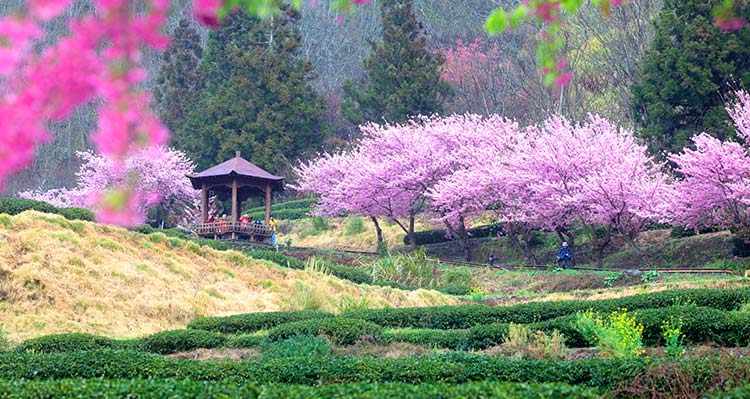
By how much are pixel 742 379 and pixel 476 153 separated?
2774cm

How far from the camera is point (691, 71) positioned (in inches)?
1310

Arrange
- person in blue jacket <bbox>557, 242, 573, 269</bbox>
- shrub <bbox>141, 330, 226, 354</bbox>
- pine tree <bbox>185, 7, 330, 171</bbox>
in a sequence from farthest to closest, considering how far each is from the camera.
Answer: pine tree <bbox>185, 7, 330, 171</bbox>
person in blue jacket <bbox>557, 242, 573, 269</bbox>
shrub <bbox>141, 330, 226, 354</bbox>

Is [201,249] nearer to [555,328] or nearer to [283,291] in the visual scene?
[283,291]

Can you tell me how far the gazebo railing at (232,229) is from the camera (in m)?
36.6

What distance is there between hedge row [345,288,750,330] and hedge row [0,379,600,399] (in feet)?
26.4

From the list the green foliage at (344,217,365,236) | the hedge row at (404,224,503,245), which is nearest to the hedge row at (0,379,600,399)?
the hedge row at (404,224,503,245)

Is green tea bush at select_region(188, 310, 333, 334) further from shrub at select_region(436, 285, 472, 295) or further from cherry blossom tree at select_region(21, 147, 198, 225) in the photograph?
cherry blossom tree at select_region(21, 147, 198, 225)

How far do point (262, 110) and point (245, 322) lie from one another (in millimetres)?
33663

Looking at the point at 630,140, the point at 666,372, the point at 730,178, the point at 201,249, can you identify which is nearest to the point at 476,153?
the point at 630,140

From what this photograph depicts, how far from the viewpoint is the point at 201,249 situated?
2553 centimetres

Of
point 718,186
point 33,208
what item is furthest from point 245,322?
point 718,186

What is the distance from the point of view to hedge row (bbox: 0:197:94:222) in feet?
86.0

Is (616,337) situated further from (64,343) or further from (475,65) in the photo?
(475,65)

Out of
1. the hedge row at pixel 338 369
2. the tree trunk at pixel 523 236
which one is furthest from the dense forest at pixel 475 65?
the hedge row at pixel 338 369
